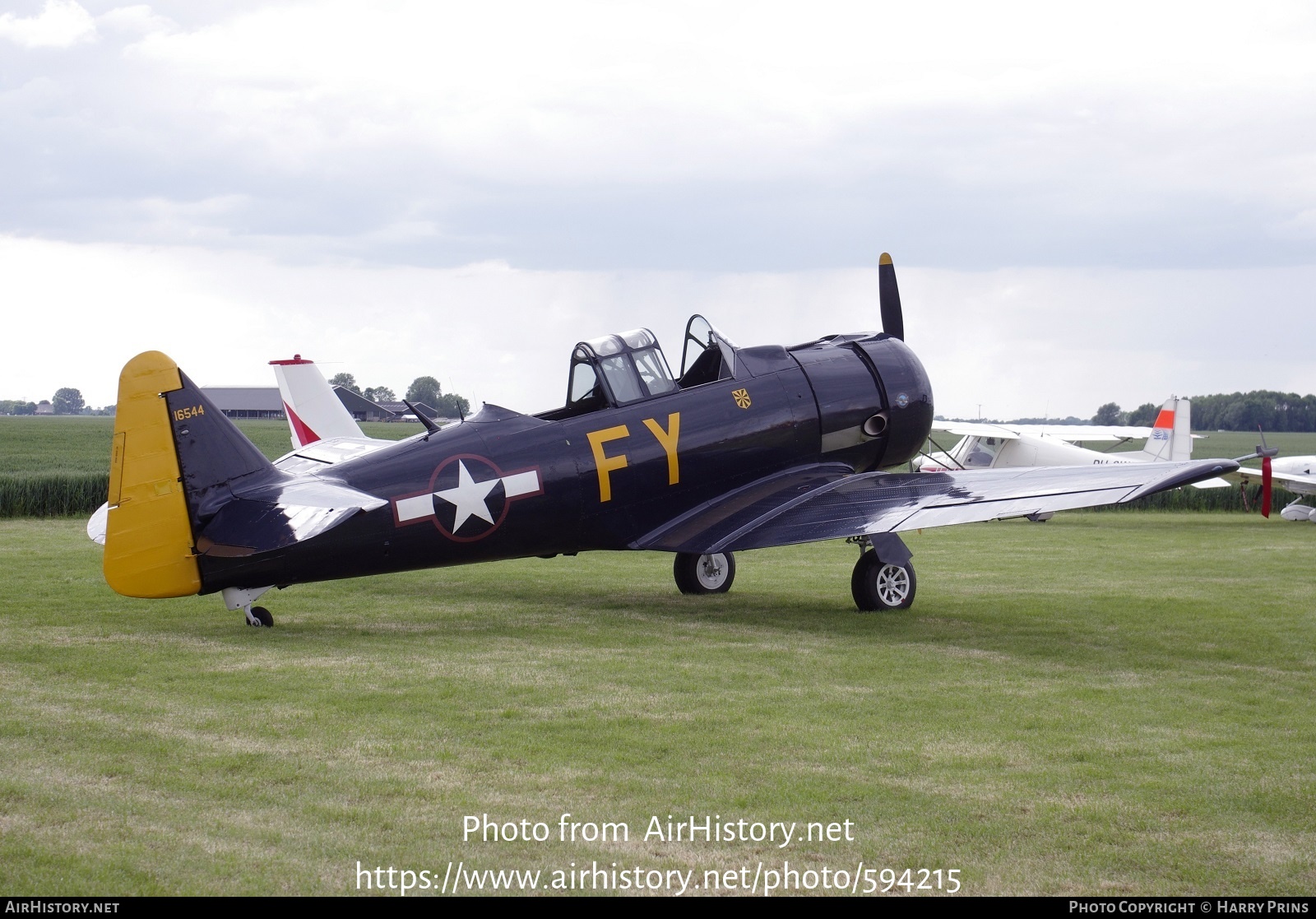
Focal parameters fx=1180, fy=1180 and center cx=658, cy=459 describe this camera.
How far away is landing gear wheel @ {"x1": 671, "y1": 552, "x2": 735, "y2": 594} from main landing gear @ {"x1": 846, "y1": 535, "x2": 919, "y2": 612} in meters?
1.73

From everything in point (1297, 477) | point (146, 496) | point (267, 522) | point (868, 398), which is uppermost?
point (868, 398)

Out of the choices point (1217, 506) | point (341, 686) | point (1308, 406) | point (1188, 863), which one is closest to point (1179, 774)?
point (1188, 863)

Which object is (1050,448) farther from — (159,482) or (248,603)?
(159,482)

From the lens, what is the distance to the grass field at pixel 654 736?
400 centimetres

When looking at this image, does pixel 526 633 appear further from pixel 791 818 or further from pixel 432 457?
pixel 791 818

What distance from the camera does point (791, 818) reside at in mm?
4363

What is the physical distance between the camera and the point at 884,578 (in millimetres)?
10156

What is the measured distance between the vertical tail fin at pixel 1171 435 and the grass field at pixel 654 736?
1434cm

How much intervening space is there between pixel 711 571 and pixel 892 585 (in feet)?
6.95

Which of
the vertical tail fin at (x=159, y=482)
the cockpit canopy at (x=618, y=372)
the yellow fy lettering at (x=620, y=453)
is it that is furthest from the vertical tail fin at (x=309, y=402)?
the vertical tail fin at (x=159, y=482)

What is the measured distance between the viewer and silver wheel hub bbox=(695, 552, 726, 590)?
38.0ft

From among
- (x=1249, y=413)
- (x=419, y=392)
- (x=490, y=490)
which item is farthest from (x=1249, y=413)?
(x=490, y=490)

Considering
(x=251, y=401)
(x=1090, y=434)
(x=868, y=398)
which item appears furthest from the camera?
(x=251, y=401)

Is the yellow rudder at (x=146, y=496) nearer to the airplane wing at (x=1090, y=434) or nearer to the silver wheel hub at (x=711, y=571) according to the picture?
the silver wheel hub at (x=711, y=571)
